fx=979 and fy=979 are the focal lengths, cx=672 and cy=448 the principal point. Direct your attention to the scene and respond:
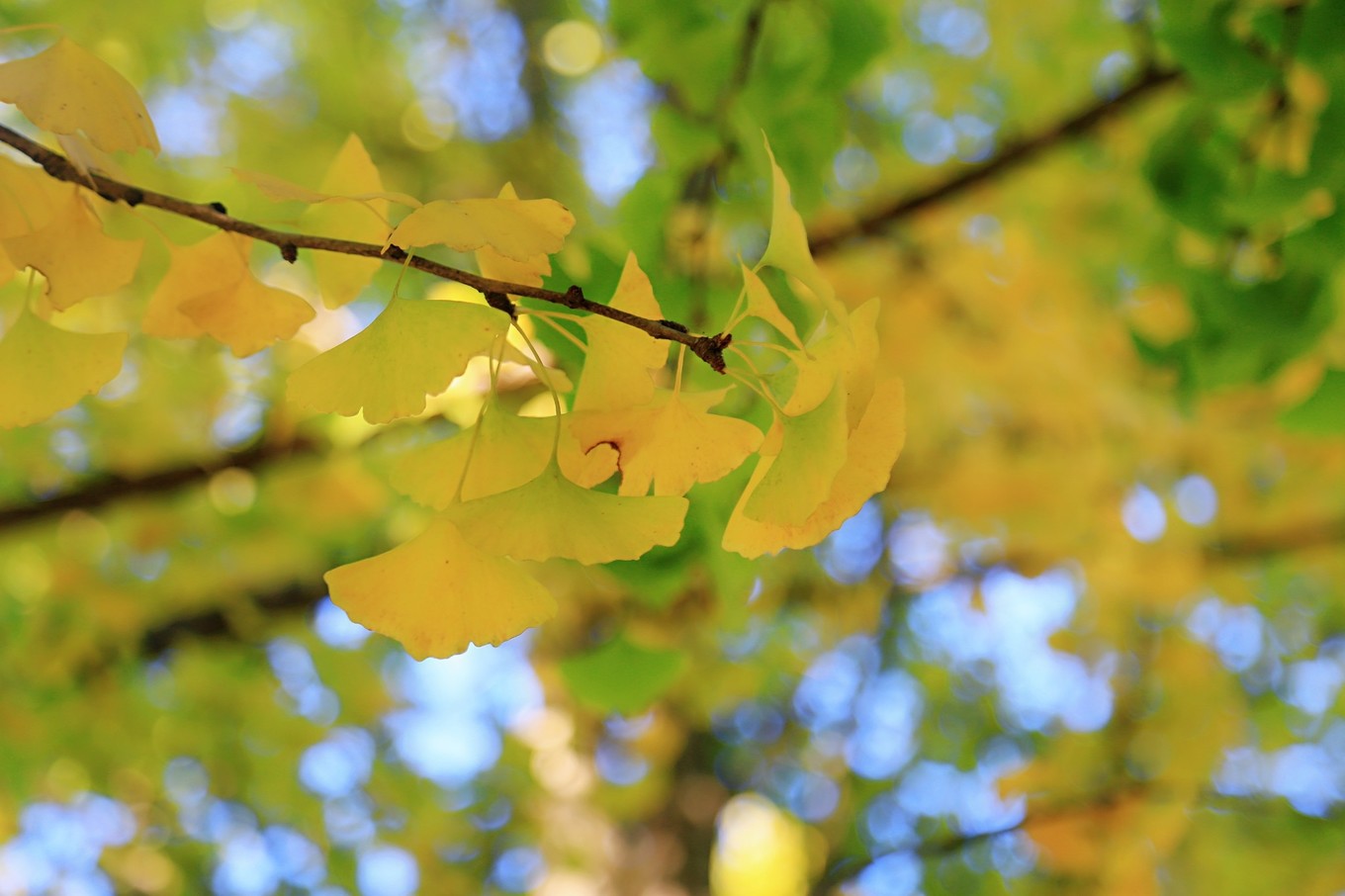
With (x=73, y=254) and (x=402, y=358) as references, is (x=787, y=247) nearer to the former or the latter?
(x=402, y=358)

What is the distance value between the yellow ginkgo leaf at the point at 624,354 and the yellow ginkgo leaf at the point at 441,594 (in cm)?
6

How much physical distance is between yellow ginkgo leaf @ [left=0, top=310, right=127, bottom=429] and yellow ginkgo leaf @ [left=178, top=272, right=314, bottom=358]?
30 millimetres

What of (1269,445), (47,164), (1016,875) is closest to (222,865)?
(1016,875)

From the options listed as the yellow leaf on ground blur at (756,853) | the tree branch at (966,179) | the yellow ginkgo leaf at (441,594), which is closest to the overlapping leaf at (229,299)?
the yellow ginkgo leaf at (441,594)

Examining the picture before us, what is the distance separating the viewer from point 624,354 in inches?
12.4

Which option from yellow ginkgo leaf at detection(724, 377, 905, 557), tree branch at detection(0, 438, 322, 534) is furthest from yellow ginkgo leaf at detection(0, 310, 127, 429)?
tree branch at detection(0, 438, 322, 534)

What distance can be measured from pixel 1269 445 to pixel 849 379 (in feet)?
5.49

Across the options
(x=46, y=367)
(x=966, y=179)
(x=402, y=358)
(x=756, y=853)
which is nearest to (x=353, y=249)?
(x=402, y=358)

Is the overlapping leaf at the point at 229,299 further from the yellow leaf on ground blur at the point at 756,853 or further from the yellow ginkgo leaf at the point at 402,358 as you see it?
the yellow leaf on ground blur at the point at 756,853

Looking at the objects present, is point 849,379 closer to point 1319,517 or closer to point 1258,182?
point 1258,182

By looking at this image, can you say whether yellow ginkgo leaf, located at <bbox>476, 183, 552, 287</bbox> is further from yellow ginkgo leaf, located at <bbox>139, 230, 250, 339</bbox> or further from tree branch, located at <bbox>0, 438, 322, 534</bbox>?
tree branch, located at <bbox>0, 438, 322, 534</bbox>

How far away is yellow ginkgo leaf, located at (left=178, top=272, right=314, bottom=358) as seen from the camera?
1.15 ft

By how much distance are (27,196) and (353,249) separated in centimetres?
15

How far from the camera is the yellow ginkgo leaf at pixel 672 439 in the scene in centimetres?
31
